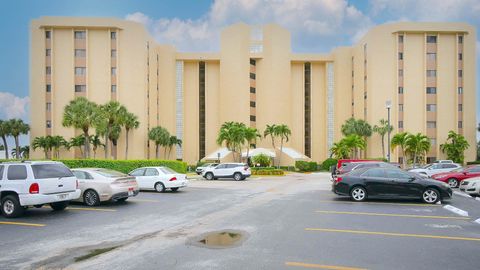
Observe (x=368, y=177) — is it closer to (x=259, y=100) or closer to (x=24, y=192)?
(x=24, y=192)

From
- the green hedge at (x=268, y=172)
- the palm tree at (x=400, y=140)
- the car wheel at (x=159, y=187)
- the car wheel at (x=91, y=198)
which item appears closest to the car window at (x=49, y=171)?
the car wheel at (x=91, y=198)

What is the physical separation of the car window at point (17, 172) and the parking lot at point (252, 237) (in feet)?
4.21

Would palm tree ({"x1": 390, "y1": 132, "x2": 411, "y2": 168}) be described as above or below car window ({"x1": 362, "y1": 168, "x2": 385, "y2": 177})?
above

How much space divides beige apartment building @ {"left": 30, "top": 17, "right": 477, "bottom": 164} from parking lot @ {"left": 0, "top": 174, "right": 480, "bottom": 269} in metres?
45.5

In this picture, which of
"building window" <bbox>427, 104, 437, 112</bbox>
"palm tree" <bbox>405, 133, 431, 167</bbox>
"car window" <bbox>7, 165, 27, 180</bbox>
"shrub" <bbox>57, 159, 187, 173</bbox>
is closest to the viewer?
"car window" <bbox>7, 165, 27, 180</bbox>

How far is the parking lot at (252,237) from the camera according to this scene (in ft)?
22.0

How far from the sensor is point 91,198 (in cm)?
1424

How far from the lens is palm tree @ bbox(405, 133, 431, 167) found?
52.9 metres

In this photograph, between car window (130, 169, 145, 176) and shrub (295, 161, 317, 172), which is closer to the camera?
car window (130, 169, 145, 176)

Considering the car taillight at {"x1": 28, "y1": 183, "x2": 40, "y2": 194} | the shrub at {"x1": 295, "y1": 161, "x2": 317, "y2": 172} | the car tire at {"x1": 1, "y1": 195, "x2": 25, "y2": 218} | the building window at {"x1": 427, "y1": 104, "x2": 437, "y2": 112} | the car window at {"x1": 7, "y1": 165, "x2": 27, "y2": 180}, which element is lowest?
the shrub at {"x1": 295, "y1": 161, "x2": 317, "y2": 172}

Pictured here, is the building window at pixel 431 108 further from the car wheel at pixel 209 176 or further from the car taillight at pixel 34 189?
the car taillight at pixel 34 189

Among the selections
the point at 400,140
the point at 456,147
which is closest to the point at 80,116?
the point at 400,140

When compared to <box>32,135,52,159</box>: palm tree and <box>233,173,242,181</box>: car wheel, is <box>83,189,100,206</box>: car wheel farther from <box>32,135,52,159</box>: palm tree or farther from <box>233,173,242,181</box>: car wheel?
<box>32,135,52,159</box>: palm tree

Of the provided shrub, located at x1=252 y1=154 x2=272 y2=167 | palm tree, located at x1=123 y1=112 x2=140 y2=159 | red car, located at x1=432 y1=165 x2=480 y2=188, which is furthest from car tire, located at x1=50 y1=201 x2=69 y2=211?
shrub, located at x1=252 y1=154 x2=272 y2=167
